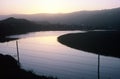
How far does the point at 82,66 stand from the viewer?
20031 millimetres

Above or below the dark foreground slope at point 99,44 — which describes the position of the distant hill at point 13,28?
below

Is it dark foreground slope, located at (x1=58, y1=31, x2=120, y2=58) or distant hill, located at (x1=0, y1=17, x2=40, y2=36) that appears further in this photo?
→ distant hill, located at (x1=0, y1=17, x2=40, y2=36)

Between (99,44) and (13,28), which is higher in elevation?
(99,44)

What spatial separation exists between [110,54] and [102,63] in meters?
6.57

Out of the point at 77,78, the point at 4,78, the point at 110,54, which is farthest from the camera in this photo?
the point at 110,54

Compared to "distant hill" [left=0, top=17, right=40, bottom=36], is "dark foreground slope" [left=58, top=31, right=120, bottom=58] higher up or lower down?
higher up

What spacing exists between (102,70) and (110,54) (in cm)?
952

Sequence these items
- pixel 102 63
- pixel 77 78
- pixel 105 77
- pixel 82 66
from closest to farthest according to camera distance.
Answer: pixel 77 78
pixel 105 77
pixel 82 66
pixel 102 63

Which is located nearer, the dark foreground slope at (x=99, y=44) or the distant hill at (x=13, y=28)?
the dark foreground slope at (x=99, y=44)

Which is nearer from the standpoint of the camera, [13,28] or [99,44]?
[99,44]

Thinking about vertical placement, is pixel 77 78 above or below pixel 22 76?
below

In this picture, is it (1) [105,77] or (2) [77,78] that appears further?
(1) [105,77]

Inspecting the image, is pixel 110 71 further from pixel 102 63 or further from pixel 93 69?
pixel 102 63

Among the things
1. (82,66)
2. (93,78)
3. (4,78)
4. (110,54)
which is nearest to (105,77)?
(93,78)
